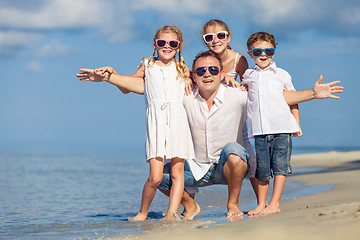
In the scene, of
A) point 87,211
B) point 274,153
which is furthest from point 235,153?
point 87,211

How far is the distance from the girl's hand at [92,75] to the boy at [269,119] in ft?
5.08

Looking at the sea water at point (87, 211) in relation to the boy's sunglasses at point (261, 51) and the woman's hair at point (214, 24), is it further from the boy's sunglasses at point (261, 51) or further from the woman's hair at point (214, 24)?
the woman's hair at point (214, 24)

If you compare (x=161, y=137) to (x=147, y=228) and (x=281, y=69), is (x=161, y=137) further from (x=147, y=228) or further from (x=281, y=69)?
(x=281, y=69)

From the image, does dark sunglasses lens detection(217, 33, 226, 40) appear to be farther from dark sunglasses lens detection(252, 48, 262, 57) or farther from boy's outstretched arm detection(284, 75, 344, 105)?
boy's outstretched arm detection(284, 75, 344, 105)

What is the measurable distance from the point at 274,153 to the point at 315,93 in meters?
0.74

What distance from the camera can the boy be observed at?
4895 mm

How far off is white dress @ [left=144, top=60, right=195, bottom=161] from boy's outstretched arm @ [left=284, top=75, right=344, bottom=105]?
1122mm

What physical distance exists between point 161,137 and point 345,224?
90.8 inches

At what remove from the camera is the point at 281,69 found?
16.9 feet

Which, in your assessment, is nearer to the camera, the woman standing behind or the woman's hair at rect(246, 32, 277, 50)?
the woman's hair at rect(246, 32, 277, 50)

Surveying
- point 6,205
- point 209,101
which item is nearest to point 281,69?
point 209,101

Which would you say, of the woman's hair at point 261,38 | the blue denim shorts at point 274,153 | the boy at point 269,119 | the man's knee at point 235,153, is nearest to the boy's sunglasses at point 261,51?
the boy at point 269,119

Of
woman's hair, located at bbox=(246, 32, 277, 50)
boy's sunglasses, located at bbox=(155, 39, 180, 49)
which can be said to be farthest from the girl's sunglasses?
boy's sunglasses, located at bbox=(155, 39, 180, 49)

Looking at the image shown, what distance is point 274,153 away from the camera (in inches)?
193
